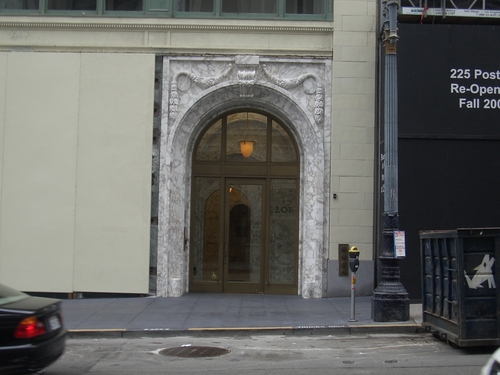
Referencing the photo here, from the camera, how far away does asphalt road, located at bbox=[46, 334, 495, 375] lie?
834cm

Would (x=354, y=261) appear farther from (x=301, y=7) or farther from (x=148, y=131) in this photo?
(x=301, y=7)

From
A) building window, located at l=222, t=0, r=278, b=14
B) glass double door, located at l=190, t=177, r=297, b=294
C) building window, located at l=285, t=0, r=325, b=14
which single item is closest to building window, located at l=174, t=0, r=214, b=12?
building window, located at l=222, t=0, r=278, b=14

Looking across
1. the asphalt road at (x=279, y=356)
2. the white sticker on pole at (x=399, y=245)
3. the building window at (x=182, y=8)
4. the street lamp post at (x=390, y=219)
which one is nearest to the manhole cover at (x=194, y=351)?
the asphalt road at (x=279, y=356)

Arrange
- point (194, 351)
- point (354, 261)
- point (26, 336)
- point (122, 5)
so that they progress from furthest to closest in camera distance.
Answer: point (122, 5) < point (354, 261) < point (194, 351) < point (26, 336)

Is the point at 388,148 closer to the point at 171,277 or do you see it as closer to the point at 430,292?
the point at 430,292

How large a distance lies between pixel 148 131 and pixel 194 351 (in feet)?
22.0

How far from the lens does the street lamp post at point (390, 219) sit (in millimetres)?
11523

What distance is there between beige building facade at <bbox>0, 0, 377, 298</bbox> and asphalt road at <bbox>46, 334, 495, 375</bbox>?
436 cm

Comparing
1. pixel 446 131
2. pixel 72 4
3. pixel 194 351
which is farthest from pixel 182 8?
pixel 194 351

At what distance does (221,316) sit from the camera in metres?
12.6

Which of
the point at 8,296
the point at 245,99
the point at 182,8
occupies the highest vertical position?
the point at 182,8

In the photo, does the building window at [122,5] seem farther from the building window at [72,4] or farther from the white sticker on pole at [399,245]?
the white sticker on pole at [399,245]

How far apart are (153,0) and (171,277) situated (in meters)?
6.62

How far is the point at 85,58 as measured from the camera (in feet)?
50.1
